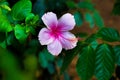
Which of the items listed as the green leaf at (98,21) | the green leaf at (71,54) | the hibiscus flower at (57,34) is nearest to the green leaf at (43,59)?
the green leaf at (98,21)

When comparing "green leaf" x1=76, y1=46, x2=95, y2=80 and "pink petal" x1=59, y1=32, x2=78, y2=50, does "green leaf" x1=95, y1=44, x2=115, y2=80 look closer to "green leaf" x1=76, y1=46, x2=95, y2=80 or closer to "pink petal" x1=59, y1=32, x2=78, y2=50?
"green leaf" x1=76, y1=46, x2=95, y2=80

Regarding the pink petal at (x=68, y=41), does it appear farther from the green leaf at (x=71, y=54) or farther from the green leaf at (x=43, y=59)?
the green leaf at (x=43, y=59)

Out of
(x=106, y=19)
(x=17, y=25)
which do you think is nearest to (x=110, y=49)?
(x=17, y=25)

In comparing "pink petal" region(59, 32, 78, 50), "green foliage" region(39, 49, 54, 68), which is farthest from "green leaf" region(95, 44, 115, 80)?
"green foliage" region(39, 49, 54, 68)

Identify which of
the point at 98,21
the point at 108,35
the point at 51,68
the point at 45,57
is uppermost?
the point at 108,35

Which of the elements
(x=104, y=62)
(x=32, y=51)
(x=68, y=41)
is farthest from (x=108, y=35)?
(x=32, y=51)

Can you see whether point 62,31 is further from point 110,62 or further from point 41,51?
point 41,51

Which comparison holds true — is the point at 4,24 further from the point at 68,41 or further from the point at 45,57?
the point at 45,57
